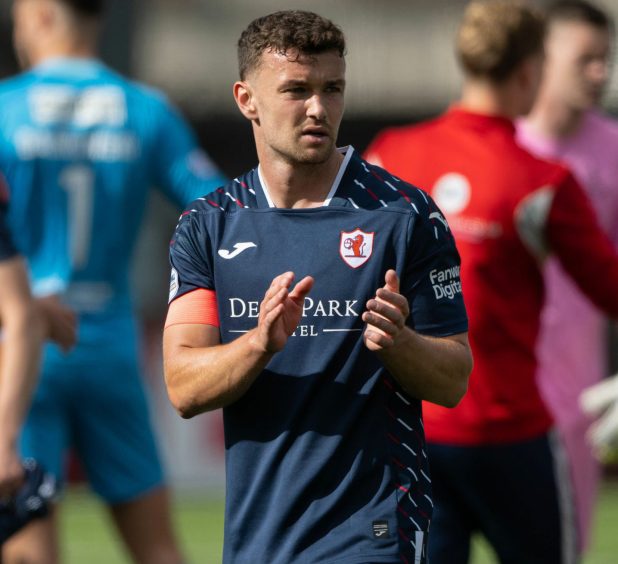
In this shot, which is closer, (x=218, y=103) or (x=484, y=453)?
(x=484, y=453)

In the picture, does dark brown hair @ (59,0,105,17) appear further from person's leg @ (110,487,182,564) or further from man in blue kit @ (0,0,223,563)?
person's leg @ (110,487,182,564)

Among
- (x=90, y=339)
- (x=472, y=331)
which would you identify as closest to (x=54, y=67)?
(x=90, y=339)

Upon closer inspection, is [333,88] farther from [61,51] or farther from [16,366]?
[61,51]

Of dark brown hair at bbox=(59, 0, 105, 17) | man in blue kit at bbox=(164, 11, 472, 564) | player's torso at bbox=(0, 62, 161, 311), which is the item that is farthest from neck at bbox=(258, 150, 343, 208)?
dark brown hair at bbox=(59, 0, 105, 17)

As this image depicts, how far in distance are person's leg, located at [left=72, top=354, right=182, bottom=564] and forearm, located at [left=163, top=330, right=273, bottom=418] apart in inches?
86.1

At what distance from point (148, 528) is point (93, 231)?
111 centimetres

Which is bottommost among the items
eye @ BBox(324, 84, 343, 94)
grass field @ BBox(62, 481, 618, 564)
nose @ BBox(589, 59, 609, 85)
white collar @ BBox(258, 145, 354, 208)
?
grass field @ BBox(62, 481, 618, 564)

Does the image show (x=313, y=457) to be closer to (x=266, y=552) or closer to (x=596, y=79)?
(x=266, y=552)

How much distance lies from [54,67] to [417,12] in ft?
41.0

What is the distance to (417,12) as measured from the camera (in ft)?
58.3

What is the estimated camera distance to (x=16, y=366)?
4.14m

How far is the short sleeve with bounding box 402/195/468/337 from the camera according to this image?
3.37 metres

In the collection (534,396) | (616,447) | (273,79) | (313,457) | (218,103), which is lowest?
(218,103)

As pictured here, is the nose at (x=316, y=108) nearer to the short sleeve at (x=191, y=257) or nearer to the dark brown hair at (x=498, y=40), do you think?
the short sleeve at (x=191, y=257)
